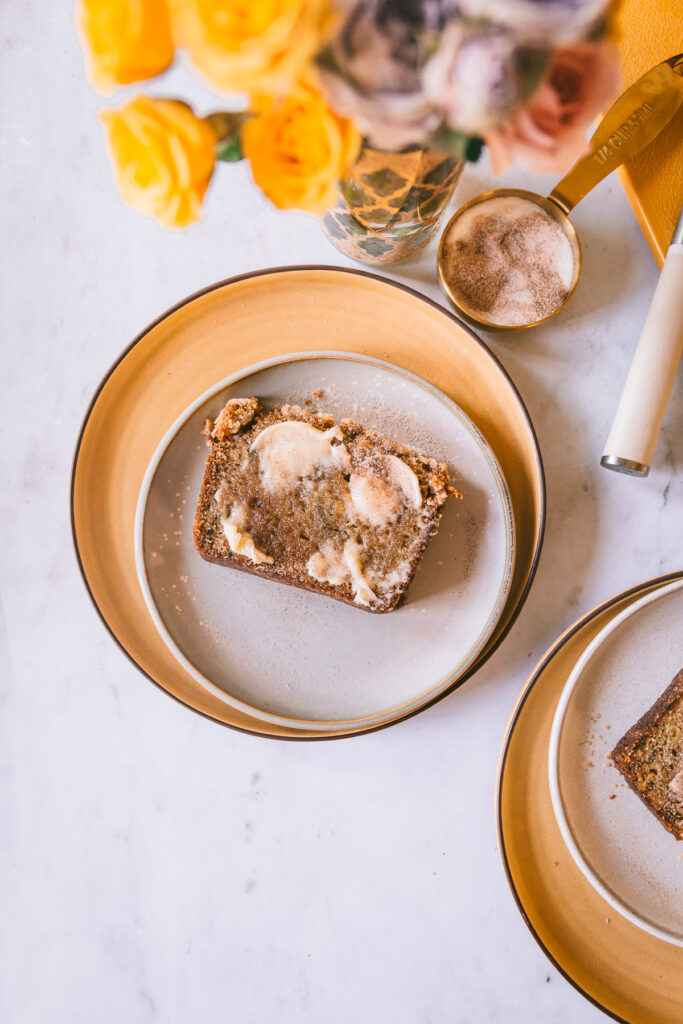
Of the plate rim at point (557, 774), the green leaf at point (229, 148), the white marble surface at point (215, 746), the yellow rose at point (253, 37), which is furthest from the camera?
the white marble surface at point (215, 746)

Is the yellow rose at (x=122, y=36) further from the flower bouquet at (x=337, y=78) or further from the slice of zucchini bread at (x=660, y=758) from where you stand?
the slice of zucchini bread at (x=660, y=758)

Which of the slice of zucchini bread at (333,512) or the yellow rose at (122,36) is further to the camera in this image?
the slice of zucchini bread at (333,512)

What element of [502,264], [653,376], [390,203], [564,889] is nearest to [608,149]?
[502,264]

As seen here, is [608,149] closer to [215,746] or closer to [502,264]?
[502,264]

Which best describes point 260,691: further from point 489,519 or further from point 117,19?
point 117,19

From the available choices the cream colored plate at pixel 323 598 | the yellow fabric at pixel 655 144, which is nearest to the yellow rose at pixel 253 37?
the cream colored plate at pixel 323 598

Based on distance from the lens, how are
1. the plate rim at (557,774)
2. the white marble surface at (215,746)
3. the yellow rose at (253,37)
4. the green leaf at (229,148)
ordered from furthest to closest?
the white marble surface at (215,746), the plate rim at (557,774), the green leaf at (229,148), the yellow rose at (253,37)

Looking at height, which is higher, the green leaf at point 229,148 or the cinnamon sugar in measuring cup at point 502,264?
the cinnamon sugar in measuring cup at point 502,264
